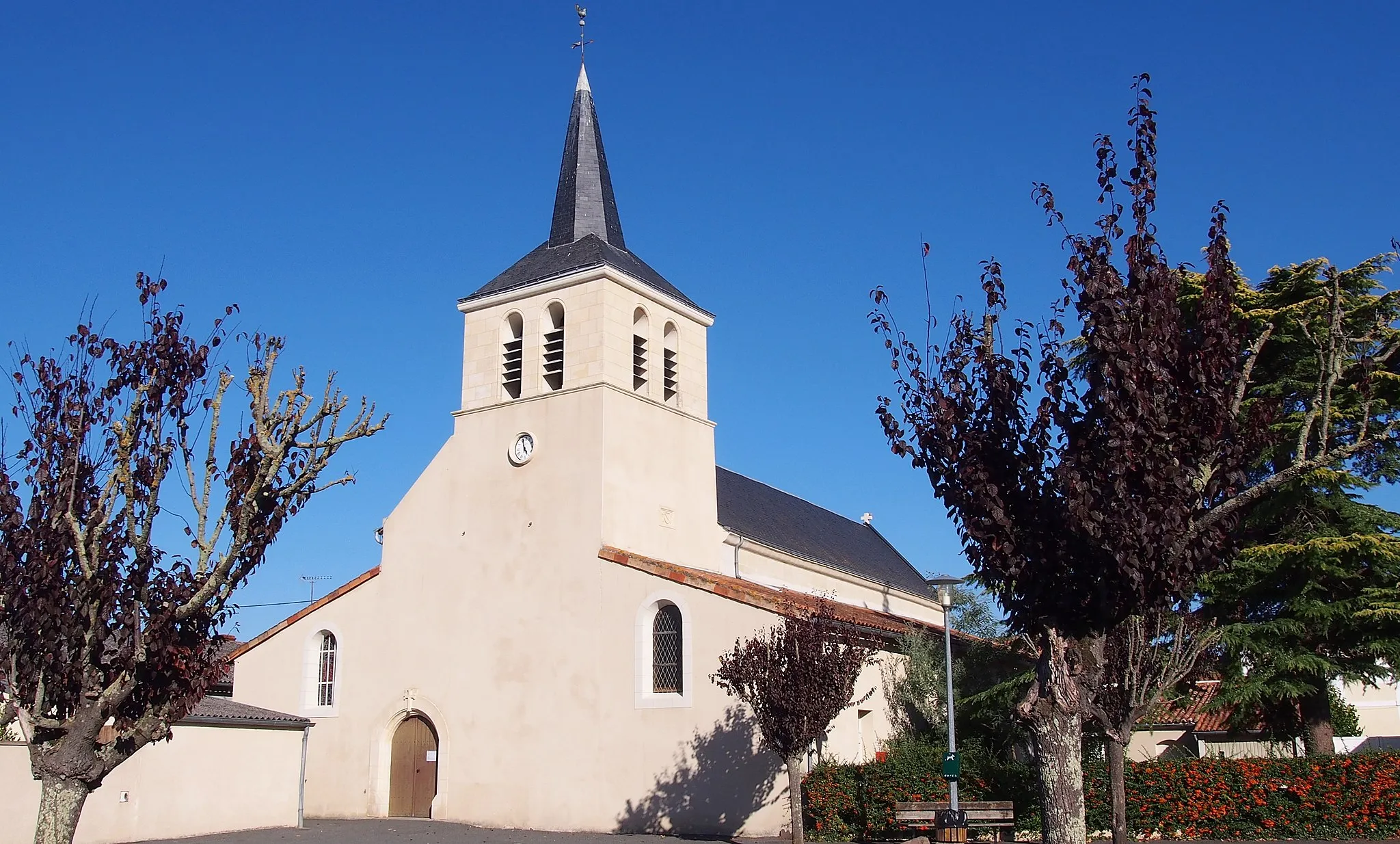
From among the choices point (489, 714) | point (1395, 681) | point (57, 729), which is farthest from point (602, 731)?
point (1395, 681)

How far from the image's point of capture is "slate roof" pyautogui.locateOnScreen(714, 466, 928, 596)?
29.3m

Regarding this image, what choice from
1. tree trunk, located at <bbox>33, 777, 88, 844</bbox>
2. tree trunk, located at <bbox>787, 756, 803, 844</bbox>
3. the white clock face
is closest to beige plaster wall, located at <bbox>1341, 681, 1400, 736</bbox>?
tree trunk, located at <bbox>787, 756, 803, 844</bbox>

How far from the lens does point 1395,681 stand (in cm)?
2020

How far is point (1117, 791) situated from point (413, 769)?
15.3m

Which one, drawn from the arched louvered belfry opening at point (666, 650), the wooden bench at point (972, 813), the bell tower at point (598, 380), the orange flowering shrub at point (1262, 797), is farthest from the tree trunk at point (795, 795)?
the bell tower at point (598, 380)

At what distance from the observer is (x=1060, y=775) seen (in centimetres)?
1079

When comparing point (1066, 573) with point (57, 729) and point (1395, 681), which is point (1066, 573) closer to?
point (57, 729)

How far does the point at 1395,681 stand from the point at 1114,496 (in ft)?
44.6

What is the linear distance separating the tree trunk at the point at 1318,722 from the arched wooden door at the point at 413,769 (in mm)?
16629

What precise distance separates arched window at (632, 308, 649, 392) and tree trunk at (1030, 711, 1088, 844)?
1623 centimetres

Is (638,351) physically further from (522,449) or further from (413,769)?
(413,769)

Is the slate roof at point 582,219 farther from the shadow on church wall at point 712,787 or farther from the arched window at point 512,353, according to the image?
the shadow on church wall at point 712,787

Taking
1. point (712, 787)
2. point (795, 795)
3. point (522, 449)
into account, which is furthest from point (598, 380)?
point (795, 795)

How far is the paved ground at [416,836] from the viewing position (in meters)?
20.3
